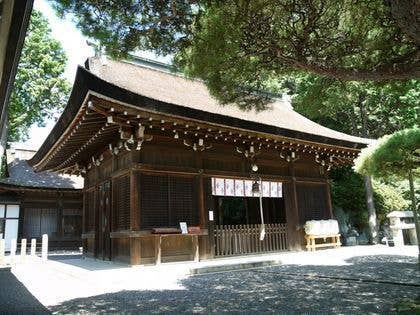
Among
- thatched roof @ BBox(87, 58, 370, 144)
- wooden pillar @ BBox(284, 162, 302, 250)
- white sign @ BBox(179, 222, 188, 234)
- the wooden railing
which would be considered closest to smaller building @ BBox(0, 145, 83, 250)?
thatched roof @ BBox(87, 58, 370, 144)

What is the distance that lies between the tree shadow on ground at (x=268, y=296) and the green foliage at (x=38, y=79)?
58.5 ft

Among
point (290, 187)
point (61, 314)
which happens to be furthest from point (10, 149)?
point (61, 314)

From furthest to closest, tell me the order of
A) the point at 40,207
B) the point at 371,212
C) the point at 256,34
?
the point at 40,207, the point at 371,212, the point at 256,34

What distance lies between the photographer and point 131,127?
29.2 feet

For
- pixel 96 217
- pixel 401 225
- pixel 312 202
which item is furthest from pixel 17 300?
pixel 401 225

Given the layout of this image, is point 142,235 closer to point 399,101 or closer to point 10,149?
point 399,101

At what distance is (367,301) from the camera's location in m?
5.01

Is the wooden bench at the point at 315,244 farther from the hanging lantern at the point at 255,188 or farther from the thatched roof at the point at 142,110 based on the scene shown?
the thatched roof at the point at 142,110

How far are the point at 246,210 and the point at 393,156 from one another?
11.9 metres

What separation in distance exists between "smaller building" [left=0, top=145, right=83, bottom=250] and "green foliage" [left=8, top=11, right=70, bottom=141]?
10.7 ft

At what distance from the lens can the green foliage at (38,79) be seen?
2095cm

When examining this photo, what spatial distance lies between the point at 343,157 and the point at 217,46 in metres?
10.2

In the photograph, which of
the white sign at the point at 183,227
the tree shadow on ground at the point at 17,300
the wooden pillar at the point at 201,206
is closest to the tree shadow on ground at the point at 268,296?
the tree shadow on ground at the point at 17,300

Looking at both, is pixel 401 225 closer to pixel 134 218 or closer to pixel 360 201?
pixel 360 201
